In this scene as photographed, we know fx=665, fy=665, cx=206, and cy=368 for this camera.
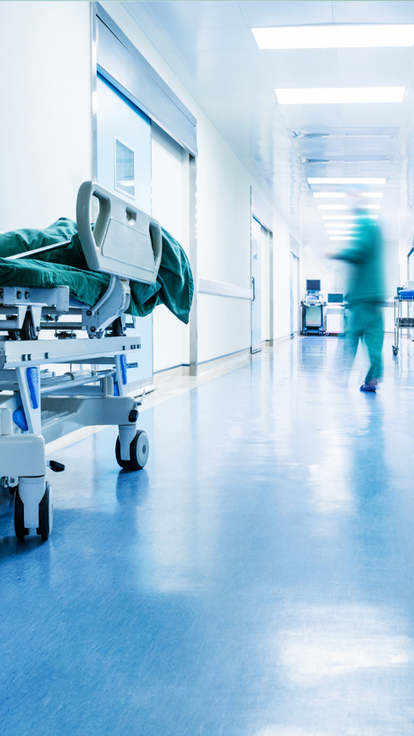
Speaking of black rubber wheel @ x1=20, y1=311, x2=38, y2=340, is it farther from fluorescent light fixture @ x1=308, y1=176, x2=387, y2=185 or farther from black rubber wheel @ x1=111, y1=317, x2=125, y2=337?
fluorescent light fixture @ x1=308, y1=176, x2=387, y2=185

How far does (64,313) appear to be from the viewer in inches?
82.2

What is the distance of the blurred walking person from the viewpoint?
193 inches

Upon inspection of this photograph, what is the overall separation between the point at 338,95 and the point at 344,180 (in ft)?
14.4

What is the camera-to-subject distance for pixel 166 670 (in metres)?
1.17

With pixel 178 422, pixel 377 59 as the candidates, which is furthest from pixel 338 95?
pixel 178 422

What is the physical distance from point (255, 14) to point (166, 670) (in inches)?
182

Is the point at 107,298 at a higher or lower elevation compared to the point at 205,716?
higher

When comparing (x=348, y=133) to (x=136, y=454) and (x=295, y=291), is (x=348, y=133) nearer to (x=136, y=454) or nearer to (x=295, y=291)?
(x=136, y=454)

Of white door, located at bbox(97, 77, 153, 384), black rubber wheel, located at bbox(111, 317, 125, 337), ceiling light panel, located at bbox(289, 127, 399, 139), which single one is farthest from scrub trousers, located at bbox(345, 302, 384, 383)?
ceiling light panel, located at bbox(289, 127, 399, 139)

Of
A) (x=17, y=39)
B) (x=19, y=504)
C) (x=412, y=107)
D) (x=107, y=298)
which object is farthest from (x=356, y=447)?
(x=412, y=107)

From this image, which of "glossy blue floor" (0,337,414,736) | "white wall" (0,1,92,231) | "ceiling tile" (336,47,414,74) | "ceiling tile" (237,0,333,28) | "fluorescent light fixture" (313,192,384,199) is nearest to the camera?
"glossy blue floor" (0,337,414,736)

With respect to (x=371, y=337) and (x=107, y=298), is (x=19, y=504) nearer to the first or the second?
(x=107, y=298)

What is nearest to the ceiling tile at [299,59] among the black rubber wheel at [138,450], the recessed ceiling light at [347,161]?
the recessed ceiling light at [347,161]

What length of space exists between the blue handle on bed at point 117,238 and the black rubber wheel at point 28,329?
222mm
